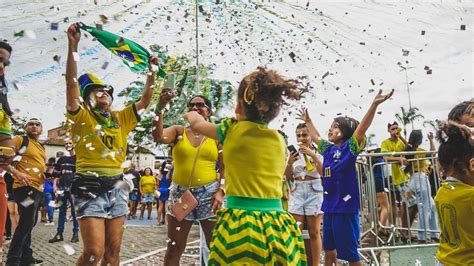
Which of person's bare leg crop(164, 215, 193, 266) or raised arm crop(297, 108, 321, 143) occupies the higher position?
raised arm crop(297, 108, 321, 143)

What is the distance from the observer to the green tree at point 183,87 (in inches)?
180

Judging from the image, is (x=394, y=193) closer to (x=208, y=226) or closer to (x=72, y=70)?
(x=208, y=226)

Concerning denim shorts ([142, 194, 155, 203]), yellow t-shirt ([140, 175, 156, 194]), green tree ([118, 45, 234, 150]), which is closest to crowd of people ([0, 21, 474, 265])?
green tree ([118, 45, 234, 150])

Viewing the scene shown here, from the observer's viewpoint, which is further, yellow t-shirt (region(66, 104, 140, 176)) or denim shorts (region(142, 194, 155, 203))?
denim shorts (region(142, 194, 155, 203))

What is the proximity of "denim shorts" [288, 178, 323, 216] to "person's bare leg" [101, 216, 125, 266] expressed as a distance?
225 cm

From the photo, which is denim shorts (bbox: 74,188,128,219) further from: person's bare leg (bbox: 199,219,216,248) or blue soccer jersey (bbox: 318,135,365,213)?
blue soccer jersey (bbox: 318,135,365,213)

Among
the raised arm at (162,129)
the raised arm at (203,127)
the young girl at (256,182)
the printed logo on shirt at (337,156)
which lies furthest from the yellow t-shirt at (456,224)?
the raised arm at (162,129)

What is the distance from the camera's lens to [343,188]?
4551mm

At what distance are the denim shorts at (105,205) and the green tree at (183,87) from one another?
719mm

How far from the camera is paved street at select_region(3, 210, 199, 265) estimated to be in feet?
22.1

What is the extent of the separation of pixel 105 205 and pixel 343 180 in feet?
7.19

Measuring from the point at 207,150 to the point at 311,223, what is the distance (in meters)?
1.75

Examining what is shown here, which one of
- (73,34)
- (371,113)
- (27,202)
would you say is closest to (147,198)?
(27,202)

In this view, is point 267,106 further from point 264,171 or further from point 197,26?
point 197,26
